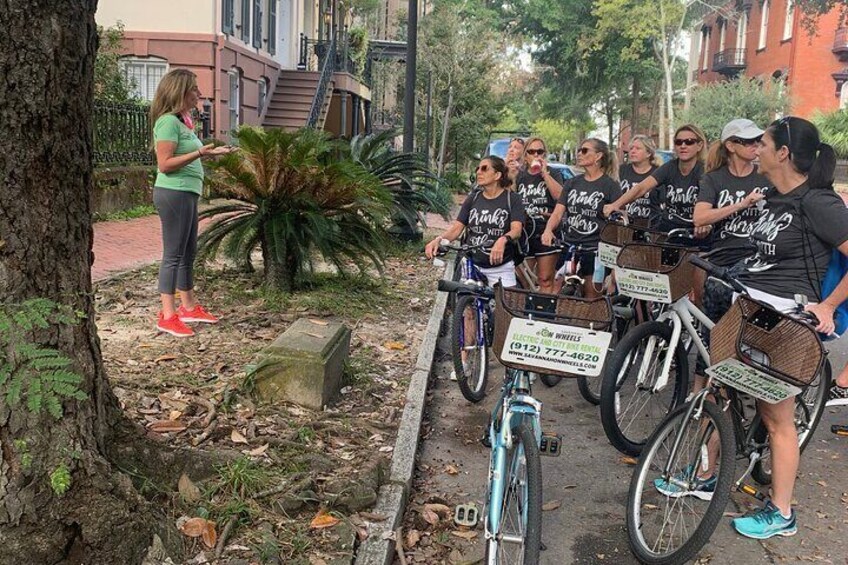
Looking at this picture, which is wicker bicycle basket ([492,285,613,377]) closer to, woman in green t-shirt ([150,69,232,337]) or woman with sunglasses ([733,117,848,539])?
woman with sunglasses ([733,117,848,539])

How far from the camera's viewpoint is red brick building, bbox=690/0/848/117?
3953 cm

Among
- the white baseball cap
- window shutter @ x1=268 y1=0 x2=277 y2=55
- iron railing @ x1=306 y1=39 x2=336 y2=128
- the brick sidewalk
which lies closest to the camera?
the white baseball cap

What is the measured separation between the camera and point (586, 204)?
680 centimetres

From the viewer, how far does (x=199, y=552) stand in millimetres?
3195

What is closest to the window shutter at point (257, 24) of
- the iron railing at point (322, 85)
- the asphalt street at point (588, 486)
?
the iron railing at point (322, 85)

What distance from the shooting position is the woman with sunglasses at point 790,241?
3.79m

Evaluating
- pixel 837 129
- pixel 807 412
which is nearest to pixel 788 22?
pixel 837 129

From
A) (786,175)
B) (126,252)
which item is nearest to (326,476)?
(786,175)

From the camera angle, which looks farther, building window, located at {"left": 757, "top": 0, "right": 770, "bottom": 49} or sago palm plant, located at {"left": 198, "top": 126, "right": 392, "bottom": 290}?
building window, located at {"left": 757, "top": 0, "right": 770, "bottom": 49}

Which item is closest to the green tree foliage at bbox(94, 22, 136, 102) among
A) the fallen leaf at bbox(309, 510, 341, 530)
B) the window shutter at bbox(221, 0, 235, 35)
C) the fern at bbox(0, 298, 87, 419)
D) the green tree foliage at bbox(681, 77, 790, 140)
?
the window shutter at bbox(221, 0, 235, 35)

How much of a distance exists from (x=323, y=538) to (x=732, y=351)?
1.95 meters

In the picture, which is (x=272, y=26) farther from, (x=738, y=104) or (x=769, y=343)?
(x=738, y=104)

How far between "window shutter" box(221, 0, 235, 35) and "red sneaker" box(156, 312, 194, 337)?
14.9 m

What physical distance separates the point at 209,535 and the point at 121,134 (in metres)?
11.7
